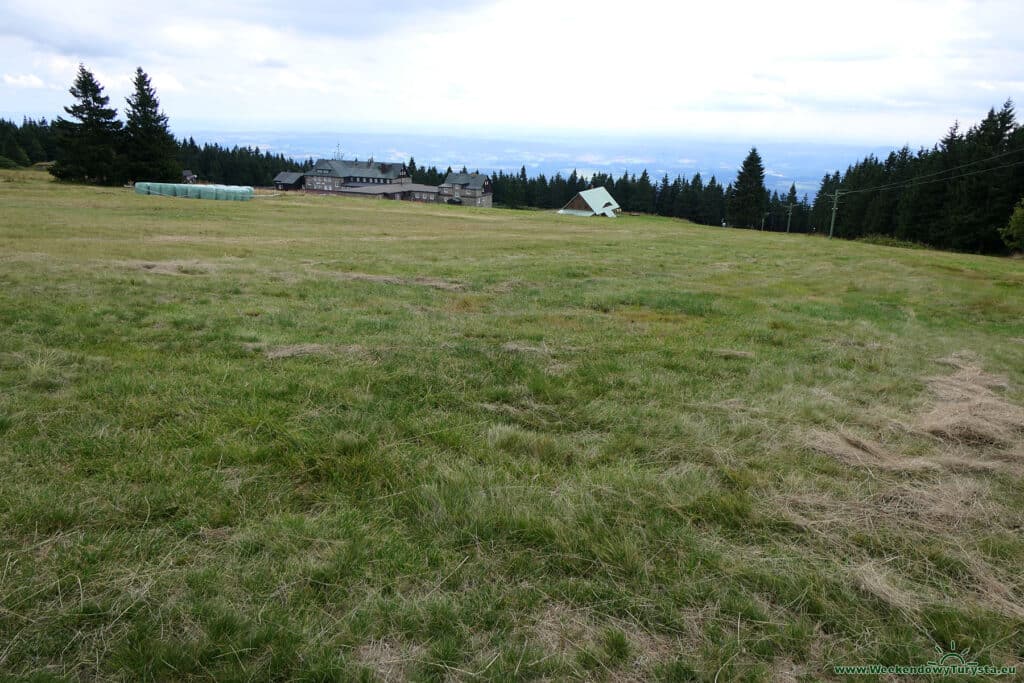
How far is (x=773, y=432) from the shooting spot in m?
5.84

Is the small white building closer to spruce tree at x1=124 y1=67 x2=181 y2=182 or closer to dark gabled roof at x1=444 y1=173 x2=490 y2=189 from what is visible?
dark gabled roof at x1=444 y1=173 x2=490 y2=189

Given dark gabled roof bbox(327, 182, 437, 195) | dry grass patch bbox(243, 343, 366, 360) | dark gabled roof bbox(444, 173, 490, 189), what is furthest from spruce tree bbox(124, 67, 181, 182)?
dry grass patch bbox(243, 343, 366, 360)

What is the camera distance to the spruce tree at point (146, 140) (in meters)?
69.0

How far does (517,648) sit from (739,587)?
148 cm

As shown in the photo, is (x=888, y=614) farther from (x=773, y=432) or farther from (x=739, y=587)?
(x=773, y=432)

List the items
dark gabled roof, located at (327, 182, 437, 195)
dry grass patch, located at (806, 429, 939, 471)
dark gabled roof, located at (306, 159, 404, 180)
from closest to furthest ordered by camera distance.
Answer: dry grass patch, located at (806, 429, 939, 471), dark gabled roof, located at (327, 182, 437, 195), dark gabled roof, located at (306, 159, 404, 180)

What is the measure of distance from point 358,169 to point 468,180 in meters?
30.5

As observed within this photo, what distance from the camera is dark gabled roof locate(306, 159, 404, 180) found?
13288cm

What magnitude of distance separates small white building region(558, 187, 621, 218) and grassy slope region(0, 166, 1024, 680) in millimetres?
82934

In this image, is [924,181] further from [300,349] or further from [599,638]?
[599,638]

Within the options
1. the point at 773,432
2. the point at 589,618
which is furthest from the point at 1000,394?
the point at 589,618

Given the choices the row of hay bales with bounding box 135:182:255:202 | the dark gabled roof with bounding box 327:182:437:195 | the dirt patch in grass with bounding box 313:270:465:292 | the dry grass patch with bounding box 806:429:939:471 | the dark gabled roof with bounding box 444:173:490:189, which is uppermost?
the dark gabled roof with bounding box 444:173:490:189

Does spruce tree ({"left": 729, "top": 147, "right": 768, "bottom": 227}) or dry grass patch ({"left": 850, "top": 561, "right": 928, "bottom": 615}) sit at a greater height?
spruce tree ({"left": 729, "top": 147, "right": 768, "bottom": 227})

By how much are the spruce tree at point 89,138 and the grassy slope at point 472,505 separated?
71.6 metres
